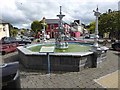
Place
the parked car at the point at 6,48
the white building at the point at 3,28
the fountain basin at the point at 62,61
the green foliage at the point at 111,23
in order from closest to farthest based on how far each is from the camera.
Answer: the fountain basin at the point at 62,61
the parked car at the point at 6,48
the green foliage at the point at 111,23
the white building at the point at 3,28

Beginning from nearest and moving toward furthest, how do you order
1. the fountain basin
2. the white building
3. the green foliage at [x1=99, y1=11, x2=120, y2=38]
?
the fountain basin, the green foliage at [x1=99, y1=11, x2=120, y2=38], the white building

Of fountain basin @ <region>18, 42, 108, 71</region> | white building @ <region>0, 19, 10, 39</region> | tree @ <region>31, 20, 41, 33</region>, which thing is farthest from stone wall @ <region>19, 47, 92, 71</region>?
tree @ <region>31, 20, 41, 33</region>

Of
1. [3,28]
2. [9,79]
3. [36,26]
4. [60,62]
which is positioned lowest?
[60,62]

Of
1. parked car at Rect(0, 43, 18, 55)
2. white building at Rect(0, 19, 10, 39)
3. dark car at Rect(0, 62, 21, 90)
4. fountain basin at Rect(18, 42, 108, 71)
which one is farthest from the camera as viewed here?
white building at Rect(0, 19, 10, 39)

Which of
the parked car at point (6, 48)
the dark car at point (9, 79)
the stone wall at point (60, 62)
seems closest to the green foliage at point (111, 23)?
the parked car at point (6, 48)

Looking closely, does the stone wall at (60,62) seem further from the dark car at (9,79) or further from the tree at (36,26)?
the tree at (36,26)

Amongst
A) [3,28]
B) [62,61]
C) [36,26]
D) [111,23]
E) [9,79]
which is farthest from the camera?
[36,26]

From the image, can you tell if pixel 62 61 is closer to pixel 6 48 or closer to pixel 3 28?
pixel 6 48

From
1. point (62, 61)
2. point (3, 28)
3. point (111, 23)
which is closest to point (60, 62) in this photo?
point (62, 61)

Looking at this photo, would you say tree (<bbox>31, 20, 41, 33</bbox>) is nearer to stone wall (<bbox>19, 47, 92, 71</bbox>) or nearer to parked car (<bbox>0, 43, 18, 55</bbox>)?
parked car (<bbox>0, 43, 18, 55</bbox>)

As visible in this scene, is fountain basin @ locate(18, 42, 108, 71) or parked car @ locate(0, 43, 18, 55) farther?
parked car @ locate(0, 43, 18, 55)

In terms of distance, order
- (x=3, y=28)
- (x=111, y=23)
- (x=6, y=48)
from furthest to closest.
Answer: (x=3, y=28)
(x=111, y=23)
(x=6, y=48)

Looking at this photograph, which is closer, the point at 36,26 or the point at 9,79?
the point at 9,79

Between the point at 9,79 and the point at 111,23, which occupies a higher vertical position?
the point at 111,23
